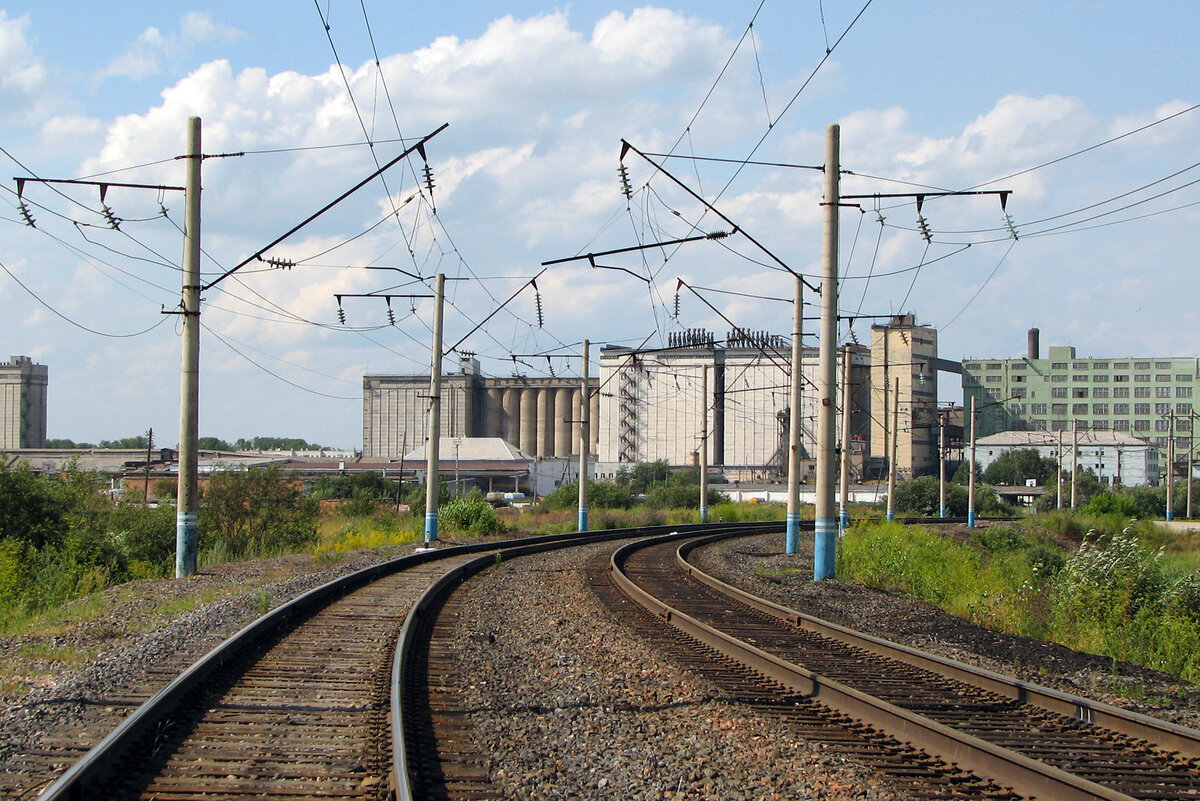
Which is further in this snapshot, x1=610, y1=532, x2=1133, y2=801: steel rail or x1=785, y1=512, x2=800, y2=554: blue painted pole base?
x1=785, y1=512, x2=800, y2=554: blue painted pole base

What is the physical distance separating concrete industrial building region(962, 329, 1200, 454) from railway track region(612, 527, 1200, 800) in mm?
152029

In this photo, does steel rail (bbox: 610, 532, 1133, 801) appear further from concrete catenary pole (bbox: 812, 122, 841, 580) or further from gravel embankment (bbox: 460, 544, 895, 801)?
concrete catenary pole (bbox: 812, 122, 841, 580)

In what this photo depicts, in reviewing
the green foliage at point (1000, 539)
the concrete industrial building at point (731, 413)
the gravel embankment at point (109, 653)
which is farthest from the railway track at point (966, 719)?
the concrete industrial building at point (731, 413)

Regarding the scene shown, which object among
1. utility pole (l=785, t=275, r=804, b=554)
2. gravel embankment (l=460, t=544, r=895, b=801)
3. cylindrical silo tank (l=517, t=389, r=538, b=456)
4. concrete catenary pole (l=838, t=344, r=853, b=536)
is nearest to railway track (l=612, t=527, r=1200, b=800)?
gravel embankment (l=460, t=544, r=895, b=801)

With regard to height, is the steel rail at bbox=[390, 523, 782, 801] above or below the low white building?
below

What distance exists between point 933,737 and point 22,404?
150196mm

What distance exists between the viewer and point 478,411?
16338 cm

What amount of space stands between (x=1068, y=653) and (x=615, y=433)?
128m

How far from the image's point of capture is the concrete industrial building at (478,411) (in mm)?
157250

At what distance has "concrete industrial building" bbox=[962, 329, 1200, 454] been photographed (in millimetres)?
155875

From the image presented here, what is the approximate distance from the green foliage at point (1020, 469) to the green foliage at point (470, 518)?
106965 millimetres

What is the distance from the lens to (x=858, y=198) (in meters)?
19.9

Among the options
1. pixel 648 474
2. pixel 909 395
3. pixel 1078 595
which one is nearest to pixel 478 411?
pixel 648 474

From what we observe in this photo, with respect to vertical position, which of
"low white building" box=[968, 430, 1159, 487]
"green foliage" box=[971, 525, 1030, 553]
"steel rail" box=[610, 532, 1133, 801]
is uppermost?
"low white building" box=[968, 430, 1159, 487]
